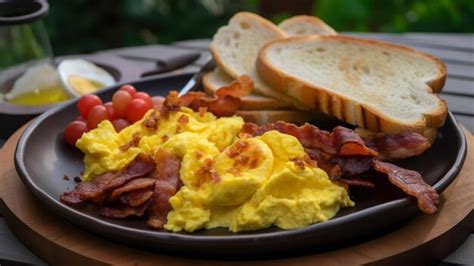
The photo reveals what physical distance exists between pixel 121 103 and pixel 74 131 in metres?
0.26

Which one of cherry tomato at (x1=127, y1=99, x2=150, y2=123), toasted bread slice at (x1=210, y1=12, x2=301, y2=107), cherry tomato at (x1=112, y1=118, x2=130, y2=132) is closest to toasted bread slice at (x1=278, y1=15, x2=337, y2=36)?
toasted bread slice at (x1=210, y1=12, x2=301, y2=107)

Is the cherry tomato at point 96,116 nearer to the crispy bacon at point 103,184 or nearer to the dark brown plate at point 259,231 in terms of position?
the dark brown plate at point 259,231

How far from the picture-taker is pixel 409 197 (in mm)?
2383

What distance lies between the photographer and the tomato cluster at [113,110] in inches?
127

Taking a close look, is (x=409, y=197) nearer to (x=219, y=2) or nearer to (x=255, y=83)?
(x=255, y=83)

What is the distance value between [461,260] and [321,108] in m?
0.93

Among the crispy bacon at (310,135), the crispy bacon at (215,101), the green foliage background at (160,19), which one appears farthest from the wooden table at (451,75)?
the green foliage background at (160,19)

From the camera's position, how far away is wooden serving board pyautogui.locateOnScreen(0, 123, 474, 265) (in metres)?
2.29

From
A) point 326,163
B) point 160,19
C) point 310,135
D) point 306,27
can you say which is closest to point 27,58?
point 306,27

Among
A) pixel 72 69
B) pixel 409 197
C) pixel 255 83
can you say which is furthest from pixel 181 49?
pixel 409 197

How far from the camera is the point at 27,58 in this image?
4023 millimetres

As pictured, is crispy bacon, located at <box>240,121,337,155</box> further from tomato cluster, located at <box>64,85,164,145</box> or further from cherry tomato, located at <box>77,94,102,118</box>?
cherry tomato, located at <box>77,94,102,118</box>

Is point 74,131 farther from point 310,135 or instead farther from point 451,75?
point 451,75

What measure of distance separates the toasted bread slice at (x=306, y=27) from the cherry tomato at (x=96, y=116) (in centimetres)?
128
